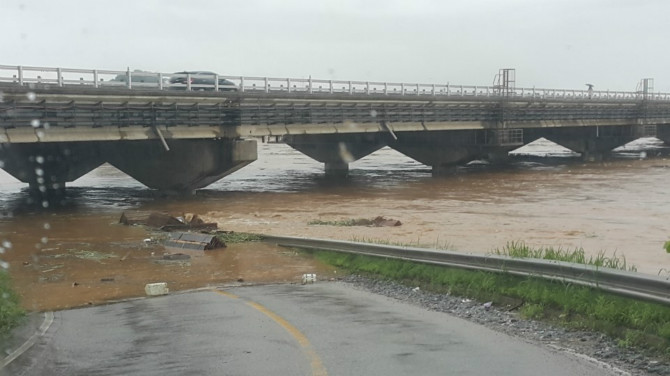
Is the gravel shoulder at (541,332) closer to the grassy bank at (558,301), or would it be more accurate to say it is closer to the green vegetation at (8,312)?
the grassy bank at (558,301)

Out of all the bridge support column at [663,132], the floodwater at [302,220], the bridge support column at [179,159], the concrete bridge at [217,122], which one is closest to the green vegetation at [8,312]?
the floodwater at [302,220]

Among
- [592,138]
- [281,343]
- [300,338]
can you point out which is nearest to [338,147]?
[592,138]

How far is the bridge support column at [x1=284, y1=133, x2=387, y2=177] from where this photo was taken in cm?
5531

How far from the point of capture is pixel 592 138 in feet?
246

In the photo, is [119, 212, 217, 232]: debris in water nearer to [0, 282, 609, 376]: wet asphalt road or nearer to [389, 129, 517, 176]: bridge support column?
[0, 282, 609, 376]: wet asphalt road

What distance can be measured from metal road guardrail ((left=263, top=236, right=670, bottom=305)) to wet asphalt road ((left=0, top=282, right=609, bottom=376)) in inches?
49.7

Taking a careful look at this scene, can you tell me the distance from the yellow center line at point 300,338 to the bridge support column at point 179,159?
1107 inches

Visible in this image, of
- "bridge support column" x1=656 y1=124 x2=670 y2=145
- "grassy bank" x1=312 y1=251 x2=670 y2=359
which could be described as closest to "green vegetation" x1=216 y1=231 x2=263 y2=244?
"grassy bank" x1=312 y1=251 x2=670 y2=359

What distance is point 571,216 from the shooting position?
27.5 metres

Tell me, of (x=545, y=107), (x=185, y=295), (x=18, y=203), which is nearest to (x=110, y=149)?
(x=18, y=203)

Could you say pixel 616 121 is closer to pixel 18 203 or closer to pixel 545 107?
pixel 545 107

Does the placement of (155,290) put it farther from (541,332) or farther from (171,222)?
(171,222)

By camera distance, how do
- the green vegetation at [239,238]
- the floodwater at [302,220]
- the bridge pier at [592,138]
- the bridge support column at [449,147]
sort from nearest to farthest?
the floodwater at [302,220] → the green vegetation at [239,238] → the bridge support column at [449,147] → the bridge pier at [592,138]

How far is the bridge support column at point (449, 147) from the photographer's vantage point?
57.2m
